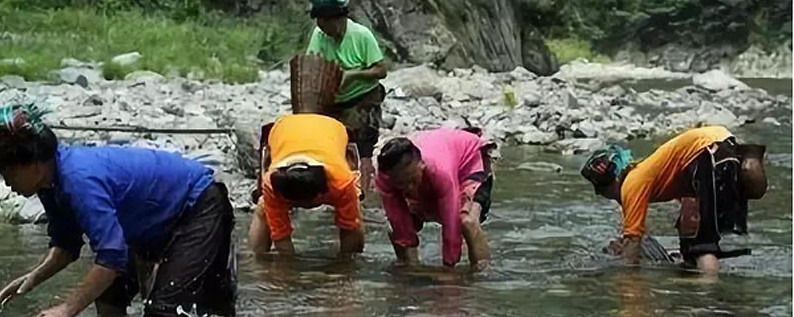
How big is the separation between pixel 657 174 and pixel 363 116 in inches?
102

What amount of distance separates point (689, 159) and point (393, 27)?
765 inches

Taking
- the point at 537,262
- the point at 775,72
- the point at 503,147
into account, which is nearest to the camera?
the point at 537,262

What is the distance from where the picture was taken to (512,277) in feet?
24.5

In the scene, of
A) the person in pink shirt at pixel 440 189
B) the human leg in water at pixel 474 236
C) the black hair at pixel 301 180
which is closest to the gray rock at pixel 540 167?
the person in pink shirt at pixel 440 189

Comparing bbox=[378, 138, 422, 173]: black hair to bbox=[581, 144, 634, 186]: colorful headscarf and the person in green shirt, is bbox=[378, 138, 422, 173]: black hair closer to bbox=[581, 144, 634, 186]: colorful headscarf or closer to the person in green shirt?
bbox=[581, 144, 634, 186]: colorful headscarf

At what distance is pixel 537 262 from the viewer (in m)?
8.11

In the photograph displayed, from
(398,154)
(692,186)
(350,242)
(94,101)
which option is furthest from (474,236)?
(94,101)

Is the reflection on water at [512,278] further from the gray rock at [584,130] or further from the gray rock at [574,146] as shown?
the gray rock at [584,130]

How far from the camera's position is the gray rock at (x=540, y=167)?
13370 millimetres

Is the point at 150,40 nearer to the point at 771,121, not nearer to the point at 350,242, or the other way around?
the point at 771,121

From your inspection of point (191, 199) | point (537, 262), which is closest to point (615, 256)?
point (537, 262)

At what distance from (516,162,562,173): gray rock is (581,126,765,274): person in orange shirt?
222 inches

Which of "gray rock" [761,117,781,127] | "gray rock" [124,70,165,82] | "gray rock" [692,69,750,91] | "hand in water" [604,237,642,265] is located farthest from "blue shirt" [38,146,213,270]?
"gray rock" [692,69,750,91]

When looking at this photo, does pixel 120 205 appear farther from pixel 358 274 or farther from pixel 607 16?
pixel 607 16
